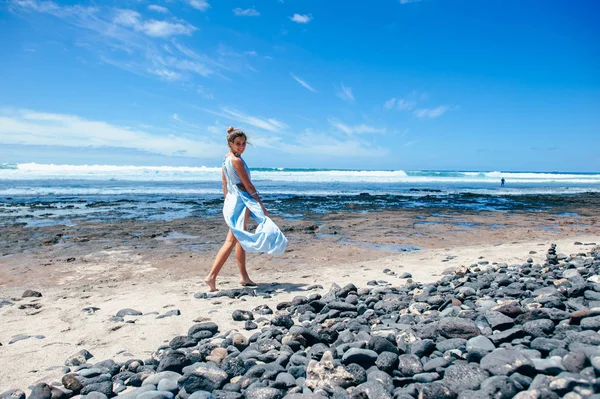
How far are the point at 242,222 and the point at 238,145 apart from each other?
959 millimetres

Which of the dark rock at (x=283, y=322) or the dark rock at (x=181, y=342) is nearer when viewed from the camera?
the dark rock at (x=181, y=342)

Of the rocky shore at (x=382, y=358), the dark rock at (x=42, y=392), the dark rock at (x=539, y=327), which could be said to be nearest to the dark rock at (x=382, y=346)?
the rocky shore at (x=382, y=358)

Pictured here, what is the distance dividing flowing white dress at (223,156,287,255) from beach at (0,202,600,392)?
1.96ft

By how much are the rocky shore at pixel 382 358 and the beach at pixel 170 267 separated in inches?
16.2

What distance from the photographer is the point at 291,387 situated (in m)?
2.40

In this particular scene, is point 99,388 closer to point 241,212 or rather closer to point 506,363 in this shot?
point 506,363

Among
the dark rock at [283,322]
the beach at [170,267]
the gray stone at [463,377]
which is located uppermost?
the gray stone at [463,377]

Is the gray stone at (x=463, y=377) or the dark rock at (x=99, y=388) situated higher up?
the gray stone at (x=463, y=377)

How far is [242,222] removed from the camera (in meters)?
5.00

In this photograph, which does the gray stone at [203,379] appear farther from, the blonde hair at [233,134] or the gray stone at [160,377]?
the blonde hair at [233,134]

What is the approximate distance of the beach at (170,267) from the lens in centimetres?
347

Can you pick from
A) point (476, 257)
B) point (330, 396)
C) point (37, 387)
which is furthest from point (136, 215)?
point (330, 396)

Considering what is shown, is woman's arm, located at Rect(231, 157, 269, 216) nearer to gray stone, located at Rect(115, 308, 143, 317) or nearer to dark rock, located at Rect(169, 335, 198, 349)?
gray stone, located at Rect(115, 308, 143, 317)

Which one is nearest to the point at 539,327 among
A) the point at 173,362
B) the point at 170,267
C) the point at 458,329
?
the point at 458,329
